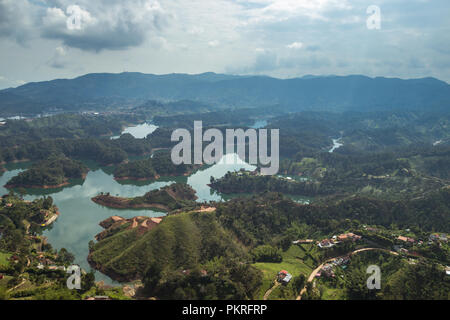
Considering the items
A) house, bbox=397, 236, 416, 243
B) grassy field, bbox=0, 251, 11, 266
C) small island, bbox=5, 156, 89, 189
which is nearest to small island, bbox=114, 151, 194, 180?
small island, bbox=5, 156, 89, 189

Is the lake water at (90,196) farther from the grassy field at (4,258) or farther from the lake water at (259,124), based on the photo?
the lake water at (259,124)

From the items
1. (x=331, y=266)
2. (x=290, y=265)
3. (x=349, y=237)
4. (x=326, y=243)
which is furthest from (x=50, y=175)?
(x=349, y=237)

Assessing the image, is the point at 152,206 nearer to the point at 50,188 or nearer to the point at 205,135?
the point at 50,188

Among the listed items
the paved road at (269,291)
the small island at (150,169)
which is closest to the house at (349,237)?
the paved road at (269,291)

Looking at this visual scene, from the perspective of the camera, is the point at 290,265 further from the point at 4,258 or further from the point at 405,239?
the point at 4,258

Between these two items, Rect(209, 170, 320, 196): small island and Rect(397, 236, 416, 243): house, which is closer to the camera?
Rect(397, 236, 416, 243): house

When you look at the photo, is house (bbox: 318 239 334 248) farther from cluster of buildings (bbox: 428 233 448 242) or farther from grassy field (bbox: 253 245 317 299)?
cluster of buildings (bbox: 428 233 448 242)
